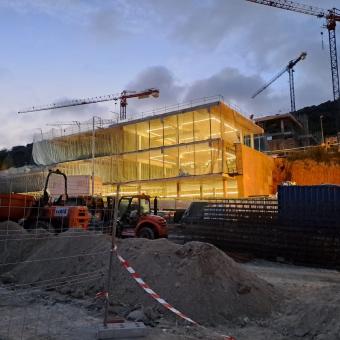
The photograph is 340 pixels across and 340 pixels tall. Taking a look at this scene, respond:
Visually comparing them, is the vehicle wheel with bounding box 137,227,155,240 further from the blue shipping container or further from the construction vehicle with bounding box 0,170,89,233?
the blue shipping container

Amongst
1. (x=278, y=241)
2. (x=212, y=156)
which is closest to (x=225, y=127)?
(x=212, y=156)

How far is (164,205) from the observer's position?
34125mm

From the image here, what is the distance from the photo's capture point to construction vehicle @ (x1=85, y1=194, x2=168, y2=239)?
1640 cm

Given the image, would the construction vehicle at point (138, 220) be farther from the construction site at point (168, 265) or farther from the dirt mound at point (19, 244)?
the dirt mound at point (19, 244)

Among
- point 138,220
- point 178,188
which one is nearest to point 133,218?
point 138,220

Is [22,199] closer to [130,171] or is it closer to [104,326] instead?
[104,326]

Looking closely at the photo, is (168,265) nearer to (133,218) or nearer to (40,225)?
(40,225)

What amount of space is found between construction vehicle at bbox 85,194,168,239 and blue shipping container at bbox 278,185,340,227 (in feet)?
15.0

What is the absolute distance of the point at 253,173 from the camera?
130ft

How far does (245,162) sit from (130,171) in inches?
506

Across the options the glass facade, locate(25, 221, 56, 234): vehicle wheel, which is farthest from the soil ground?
the glass facade

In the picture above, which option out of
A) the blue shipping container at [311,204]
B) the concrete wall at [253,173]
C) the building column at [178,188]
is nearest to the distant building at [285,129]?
the concrete wall at [253,173]

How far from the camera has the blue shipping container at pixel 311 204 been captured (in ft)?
48.7

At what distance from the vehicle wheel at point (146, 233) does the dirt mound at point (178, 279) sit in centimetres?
585
